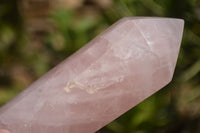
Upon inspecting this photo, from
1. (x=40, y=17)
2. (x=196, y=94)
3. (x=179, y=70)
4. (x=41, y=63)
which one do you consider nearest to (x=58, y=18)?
(x=41, y=63)

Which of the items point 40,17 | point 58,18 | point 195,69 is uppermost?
point 58,18

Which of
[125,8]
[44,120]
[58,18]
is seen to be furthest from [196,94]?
[44,120]

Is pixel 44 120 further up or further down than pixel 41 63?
further up

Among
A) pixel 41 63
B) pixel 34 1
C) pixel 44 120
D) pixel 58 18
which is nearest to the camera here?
pixel 44 120

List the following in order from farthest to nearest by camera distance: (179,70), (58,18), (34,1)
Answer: (34,1) < (58,18) < (179,70)

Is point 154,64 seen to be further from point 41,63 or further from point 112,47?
point 41,63

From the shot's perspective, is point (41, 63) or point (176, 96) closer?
point (176, 96)
